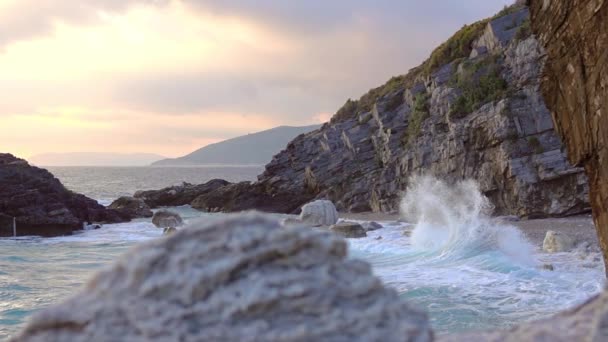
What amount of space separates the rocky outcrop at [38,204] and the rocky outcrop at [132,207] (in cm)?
363

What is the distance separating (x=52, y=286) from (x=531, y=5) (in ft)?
47.6

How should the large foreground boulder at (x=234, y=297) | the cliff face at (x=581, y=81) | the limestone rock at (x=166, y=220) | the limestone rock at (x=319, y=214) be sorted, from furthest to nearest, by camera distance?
the limestone rock at (x=166, y=220) < the limestone rock at (x=319, y=214) < the cliff face at (x=581, y=81) < the large foreground boulder at (x=234, y=297)

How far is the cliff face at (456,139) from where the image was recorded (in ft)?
91.7

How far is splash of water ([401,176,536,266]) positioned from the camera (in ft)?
62.0

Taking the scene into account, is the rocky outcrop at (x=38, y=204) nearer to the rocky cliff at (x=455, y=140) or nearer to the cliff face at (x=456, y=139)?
the rocky cliff at (x=455, y=140)

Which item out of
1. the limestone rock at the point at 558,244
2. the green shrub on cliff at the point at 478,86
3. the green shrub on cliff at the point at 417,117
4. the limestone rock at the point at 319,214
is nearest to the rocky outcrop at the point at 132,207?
the limestone rock at the point at 319,214

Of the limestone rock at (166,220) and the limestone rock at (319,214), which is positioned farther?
the limestone rock at (166,220)

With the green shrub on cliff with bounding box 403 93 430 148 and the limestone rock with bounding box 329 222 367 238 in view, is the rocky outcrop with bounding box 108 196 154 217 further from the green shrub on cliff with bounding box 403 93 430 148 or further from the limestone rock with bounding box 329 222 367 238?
the limestone rock with bounding box 329 222 367 238

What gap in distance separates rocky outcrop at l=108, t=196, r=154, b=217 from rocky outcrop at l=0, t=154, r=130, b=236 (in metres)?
3.63

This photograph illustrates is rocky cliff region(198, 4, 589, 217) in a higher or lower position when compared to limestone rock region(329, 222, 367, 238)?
higher

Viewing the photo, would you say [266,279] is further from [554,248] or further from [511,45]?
[511,45]

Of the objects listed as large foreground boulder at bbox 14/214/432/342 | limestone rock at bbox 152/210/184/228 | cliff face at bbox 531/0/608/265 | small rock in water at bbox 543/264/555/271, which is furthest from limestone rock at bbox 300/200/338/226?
large foreground boulder at bbox 14/214/432/342

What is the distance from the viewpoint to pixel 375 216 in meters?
36.9

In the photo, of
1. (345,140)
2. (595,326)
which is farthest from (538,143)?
(595,326)
